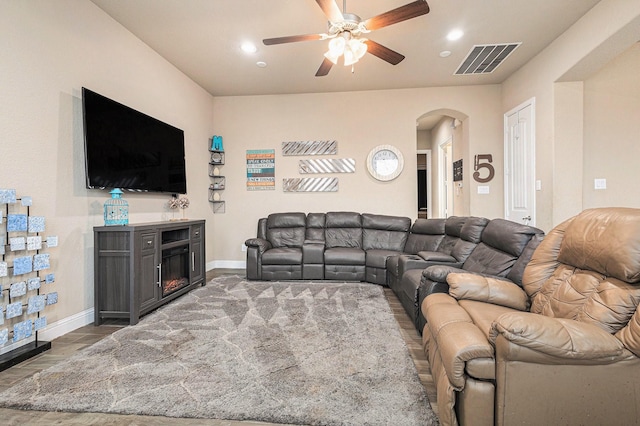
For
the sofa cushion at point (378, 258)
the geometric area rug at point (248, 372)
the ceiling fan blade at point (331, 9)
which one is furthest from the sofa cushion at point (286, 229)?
the ceiling fan blade at point (331, 9)

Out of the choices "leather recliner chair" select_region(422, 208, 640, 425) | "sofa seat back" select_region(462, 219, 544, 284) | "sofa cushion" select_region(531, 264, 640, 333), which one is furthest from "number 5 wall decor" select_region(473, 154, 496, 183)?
"leather recliner chair" select_region(422, 208, 640, 425)

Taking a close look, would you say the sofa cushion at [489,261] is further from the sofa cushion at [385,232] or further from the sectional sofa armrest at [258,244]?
the sectional sofa armrest at [258,244]

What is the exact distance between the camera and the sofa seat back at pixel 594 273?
131 cm

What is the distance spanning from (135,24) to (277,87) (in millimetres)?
2179

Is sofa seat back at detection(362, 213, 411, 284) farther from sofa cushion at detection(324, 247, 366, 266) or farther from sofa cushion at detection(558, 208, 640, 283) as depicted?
sofa cushion at detection(558, 208, 640, 283)

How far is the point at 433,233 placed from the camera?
417cm

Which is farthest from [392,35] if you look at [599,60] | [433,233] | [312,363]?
[312,363]

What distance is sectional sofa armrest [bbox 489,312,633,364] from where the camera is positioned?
1171 millimetres

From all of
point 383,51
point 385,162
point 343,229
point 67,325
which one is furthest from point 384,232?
point 67,325

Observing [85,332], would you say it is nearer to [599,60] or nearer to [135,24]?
[135,24]

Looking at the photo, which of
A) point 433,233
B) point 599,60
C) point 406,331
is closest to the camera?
point 406,331

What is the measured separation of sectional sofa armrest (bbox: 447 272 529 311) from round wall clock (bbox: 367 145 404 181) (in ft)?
10.6

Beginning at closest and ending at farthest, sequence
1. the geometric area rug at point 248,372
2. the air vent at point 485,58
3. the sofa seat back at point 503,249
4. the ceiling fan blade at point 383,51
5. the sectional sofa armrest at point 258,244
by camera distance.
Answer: the geometric area rug at point 248,372 < the sofa seat back at point 503,249 < the ceiling fan blade at point 383,51 < the air vent at point 485,58 < the sectional sofa armrest at point 258,244

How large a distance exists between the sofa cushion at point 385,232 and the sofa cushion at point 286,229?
1.04 metres
